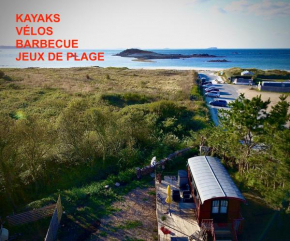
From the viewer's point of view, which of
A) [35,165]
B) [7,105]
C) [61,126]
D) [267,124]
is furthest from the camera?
[7,105]

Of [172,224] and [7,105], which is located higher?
[7,105]

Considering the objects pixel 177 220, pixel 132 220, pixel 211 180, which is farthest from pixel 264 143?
pixel 132 220

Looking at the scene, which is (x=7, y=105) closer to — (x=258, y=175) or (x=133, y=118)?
(x=133, y=118)

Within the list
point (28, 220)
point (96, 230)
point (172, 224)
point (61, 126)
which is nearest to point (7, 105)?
point (61, 126)

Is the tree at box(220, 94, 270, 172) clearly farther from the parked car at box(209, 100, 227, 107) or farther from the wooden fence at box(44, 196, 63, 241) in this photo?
the parked car at box(209, 100, 227, 107)

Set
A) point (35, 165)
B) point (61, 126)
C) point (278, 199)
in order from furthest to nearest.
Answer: point (61, 126) < point (35, 165) < point (278, 199)

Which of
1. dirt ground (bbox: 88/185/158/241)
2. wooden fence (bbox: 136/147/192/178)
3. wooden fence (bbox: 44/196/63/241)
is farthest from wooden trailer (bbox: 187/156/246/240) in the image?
wooden fence (bbox: 44/196/63/241)
